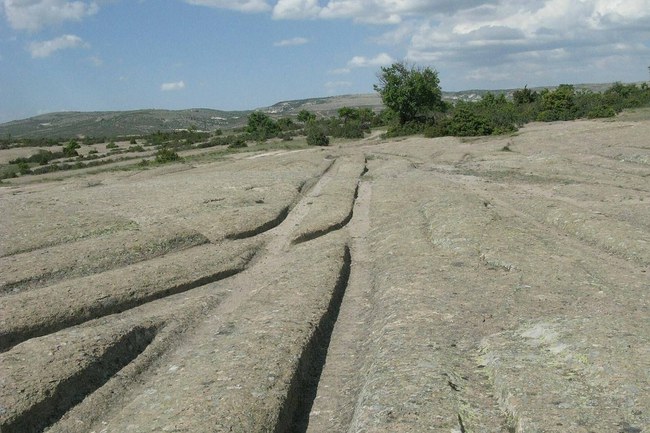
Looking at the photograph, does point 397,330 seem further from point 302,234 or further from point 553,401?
point 302,234

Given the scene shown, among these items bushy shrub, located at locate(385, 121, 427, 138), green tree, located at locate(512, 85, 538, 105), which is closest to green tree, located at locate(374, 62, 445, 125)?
→ bushy shrub, located at locate(385, 121, 427, 138)

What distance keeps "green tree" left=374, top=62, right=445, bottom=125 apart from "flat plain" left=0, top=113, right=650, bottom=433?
1989 inches

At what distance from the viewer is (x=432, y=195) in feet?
86.7

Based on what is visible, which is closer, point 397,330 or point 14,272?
point 397,330

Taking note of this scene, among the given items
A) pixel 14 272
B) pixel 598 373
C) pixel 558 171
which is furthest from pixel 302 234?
pixel 558 171

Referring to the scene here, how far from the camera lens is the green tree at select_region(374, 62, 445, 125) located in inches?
3036

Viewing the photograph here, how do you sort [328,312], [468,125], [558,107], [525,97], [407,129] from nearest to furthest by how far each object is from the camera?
[328,312] → [468,125] → [407,129] → [558,107] → [525,97]

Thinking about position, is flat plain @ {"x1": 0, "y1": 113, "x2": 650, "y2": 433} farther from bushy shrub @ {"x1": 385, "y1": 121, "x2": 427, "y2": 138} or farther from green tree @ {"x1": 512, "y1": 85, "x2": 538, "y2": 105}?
green tree @ {"x1": 512, "y1": 85, "x2": 538, "y2": 105}

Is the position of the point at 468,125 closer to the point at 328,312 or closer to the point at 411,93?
the point at 411,93

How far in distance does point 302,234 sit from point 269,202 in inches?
241

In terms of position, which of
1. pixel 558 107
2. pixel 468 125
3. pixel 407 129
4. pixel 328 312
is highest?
pixel 558 107

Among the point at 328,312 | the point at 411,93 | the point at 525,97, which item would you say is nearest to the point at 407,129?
the point at 411,93

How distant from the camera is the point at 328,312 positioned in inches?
566

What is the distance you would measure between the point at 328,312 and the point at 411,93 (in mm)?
66171
